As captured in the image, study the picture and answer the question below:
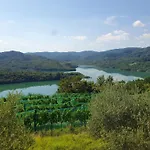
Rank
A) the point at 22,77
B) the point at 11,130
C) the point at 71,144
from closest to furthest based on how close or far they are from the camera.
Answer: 1. the point at 11,130
2. the point at 71,144
3. the point at 22,77

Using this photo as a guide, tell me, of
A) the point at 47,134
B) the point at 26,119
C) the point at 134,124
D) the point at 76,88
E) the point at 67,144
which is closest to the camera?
the point at 134,124

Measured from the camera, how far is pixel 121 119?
1488 cm

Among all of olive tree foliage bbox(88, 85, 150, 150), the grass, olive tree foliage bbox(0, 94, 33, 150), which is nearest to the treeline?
the grass

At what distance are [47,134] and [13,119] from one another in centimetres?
1269

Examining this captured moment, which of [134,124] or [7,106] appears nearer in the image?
[7,106]

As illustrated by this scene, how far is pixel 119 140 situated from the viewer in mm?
12703

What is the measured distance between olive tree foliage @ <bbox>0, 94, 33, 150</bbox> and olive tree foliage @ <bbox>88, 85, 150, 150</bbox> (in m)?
4.79

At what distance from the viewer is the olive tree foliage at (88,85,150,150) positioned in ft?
41.7

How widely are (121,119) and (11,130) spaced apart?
7.16 m

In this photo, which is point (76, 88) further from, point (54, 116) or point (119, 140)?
point (119, 140)

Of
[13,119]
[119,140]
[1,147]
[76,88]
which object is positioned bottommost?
[76,88]

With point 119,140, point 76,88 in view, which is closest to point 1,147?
point 119,140

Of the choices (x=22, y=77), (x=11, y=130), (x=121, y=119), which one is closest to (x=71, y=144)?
(x=121, y=119)

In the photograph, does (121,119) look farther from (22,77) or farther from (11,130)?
(22,77)
